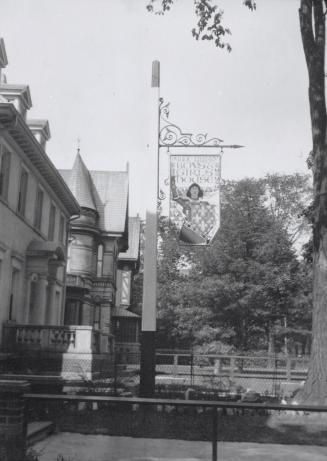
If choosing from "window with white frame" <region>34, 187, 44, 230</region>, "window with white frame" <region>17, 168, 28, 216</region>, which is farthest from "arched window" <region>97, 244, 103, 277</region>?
"window with white frame" <region>17, 168, 28, 216</region>

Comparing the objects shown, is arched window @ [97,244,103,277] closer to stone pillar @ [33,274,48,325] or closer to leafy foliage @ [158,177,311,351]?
leafy foliage @ [158,177,311,351]

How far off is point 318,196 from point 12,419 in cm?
829

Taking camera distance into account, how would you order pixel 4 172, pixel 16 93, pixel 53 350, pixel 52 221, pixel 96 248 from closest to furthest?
1. pixel 53 350
2. pixel 4 172
3. pixel 16 93
4. pixel 52 221
5. pixel 96 248

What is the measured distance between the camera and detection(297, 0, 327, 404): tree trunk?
460 inches

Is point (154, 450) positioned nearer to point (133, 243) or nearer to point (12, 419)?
point (12, 419)

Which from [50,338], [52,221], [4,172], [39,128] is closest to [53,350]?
[50,338]

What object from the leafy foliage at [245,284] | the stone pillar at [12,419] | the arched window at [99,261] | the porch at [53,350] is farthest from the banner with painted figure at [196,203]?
the arched window at [99,261]

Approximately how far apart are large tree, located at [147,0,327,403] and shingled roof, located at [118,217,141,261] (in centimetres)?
3900

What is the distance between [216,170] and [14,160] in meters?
11.0

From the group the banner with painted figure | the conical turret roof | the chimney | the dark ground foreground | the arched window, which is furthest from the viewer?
the arched window

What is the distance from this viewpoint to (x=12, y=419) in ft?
20.0

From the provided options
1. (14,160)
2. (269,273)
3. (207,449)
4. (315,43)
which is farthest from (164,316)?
(207,449)

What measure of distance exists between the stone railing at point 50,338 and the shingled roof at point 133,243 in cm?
3115

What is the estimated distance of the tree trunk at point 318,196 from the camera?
11680mm
